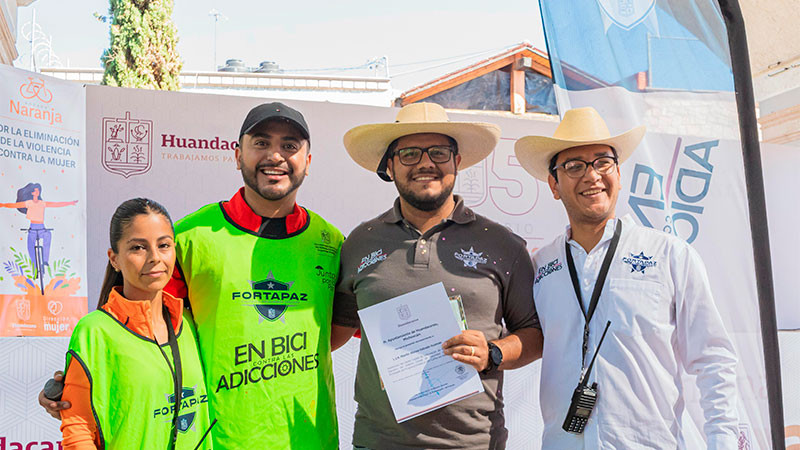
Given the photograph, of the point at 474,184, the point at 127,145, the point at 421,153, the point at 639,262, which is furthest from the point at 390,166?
the point at 474,184

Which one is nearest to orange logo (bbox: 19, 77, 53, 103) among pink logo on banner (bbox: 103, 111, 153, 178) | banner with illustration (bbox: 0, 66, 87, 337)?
banner with illustration (bbox: 0, 66, 87, 337)

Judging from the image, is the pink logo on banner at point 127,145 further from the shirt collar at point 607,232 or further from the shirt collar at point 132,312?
the shirt collar at point 607,232

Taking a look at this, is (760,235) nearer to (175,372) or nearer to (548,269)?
(548,269)

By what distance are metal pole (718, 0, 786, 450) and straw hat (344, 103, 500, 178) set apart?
96cm

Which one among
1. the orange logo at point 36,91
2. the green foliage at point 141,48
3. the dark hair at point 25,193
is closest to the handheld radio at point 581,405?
the dark hair at point 25,193

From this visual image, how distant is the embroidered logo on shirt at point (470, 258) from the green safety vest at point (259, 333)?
1.72ft

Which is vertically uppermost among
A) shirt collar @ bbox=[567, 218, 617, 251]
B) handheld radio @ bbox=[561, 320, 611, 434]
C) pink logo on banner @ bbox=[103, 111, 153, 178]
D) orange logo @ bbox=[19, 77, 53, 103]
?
orange logo @ bbox=[19, 77, 53, 103]

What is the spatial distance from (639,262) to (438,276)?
2.32ft

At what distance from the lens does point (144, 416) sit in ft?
6.73

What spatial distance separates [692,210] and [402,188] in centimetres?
146

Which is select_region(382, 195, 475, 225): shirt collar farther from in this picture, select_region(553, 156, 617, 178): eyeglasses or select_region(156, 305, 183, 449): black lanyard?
select_region(156, 305, 183, 449): black lanyard

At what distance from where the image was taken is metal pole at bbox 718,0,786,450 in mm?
2137

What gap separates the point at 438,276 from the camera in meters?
2.50

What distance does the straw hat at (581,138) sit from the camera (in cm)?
259
